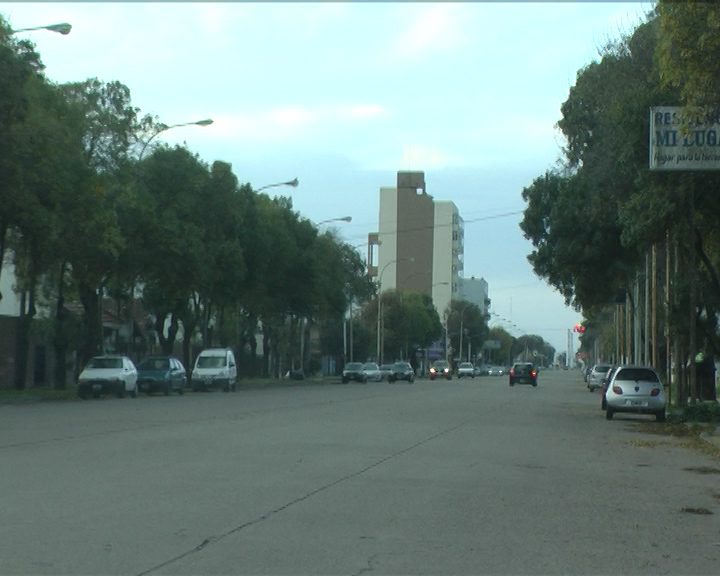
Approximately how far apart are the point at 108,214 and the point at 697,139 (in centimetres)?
2633

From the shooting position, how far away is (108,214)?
140 ft

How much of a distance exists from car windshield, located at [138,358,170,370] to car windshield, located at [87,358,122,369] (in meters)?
4.88

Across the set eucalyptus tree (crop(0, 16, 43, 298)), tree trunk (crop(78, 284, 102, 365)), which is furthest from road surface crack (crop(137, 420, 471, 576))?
tree trunk (crop(78, 284, 102, 365))

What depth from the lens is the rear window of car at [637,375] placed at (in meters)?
33.4

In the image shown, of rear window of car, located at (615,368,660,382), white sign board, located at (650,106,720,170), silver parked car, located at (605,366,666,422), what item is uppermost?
white sign board, located at (650,106,720,170)

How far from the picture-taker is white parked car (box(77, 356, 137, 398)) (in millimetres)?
44156

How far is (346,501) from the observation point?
13.8m

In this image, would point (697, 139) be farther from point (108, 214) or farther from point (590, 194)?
point (108, 214)

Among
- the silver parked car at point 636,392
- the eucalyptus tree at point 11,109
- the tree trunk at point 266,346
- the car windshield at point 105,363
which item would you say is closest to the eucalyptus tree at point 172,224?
the car windshield at point 105,363

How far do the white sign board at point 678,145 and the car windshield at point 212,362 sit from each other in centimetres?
3555

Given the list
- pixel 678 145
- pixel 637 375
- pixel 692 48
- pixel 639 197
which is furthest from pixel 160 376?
pixel 692 48

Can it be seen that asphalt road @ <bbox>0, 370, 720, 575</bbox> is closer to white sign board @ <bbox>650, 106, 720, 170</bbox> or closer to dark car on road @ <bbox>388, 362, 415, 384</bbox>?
white sign board @ <bbox>650, 106, 720, 170</bbox>

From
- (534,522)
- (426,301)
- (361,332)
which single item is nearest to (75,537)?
(534,522)

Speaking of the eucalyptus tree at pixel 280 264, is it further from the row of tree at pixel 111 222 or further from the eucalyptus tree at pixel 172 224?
the eucalyptus tree at pixel 172 224
